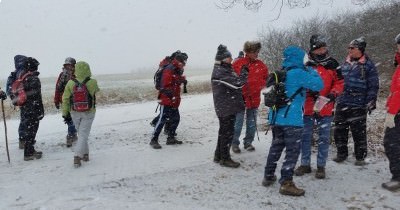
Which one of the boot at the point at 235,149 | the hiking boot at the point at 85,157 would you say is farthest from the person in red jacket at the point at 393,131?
the hiking boot at the point at 85,157

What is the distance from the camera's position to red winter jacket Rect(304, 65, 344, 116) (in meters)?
6.03

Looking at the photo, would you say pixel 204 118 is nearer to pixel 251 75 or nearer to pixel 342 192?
pixel 251 75

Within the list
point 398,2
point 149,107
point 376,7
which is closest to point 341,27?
point 376,7

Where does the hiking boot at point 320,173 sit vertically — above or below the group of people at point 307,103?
below

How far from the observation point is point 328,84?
239 inches

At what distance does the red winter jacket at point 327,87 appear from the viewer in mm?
6034

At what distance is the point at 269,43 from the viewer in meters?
28.9

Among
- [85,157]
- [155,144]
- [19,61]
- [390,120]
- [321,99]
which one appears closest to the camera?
[390,120]

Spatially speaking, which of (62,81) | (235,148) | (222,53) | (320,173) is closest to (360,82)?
(320,173)

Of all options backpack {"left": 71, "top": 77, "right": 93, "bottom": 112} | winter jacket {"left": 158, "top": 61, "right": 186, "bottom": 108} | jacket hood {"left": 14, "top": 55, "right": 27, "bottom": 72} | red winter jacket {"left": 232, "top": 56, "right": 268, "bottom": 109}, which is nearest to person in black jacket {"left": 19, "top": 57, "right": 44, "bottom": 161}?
Answer: jacket hood {"left": 14, "top": 55, "right": 27, "bottom": 72}

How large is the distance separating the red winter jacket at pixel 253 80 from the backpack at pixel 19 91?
12.9 ft

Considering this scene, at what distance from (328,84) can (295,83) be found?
3.27ft

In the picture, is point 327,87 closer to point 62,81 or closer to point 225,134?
point 225,134

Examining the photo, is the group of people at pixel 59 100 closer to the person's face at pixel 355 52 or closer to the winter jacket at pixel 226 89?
the winter jacket at pixel 226 89
